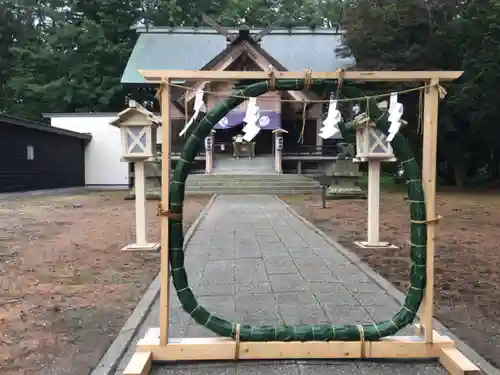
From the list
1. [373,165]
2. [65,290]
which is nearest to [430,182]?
[65,290]

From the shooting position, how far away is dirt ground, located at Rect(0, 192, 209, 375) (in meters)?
3.19

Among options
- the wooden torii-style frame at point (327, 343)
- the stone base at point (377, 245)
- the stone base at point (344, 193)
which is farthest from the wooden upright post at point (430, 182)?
the stone base at point (344, 193)

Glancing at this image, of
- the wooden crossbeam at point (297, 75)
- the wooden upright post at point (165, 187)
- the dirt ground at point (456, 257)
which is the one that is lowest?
the dirt ground at point (456, 257)

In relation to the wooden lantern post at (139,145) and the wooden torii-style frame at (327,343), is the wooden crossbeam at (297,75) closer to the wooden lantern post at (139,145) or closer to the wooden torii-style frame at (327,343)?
the wooden torii-style frame at (327,343)

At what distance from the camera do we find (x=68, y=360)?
3.08 metres

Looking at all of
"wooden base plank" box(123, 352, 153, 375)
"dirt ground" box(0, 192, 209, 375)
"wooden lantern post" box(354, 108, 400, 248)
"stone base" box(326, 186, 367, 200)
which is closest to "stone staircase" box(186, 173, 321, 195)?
"stone base" box(326, 186, 367, 200)

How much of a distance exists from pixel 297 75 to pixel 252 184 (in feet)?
49.4

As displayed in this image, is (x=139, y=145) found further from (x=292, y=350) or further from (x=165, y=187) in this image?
(x=292, y=350)

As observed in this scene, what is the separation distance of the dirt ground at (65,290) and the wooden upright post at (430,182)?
2231 millimetres

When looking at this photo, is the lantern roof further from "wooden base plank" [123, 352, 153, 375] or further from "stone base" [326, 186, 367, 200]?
"stone base" [326, 186, 367, 200]

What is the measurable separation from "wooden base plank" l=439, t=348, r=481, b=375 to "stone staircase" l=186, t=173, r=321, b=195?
14.3 m

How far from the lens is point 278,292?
4562 mm

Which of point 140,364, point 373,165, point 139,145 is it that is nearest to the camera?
point 140,364

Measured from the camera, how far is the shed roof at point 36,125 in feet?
53.4
